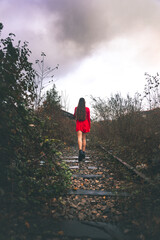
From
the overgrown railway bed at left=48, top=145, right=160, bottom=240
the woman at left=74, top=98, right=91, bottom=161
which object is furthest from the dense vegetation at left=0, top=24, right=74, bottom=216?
the woman at left=74, top=98, right=91, bottom=161

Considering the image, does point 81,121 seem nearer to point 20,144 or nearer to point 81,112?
point 81,112

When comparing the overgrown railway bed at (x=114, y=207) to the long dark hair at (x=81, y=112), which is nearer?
the overgrown railway bed at (x=114, y=207)

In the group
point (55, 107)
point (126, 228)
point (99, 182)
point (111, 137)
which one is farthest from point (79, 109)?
point (126, 228)

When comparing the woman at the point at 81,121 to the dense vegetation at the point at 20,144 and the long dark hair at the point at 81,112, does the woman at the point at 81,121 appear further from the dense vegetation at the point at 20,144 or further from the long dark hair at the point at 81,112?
the dense vegetation at the point at 20,144

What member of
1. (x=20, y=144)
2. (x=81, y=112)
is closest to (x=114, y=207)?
(x=20, y=144)

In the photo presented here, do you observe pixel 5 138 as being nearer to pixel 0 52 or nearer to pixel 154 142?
pixel 0 52

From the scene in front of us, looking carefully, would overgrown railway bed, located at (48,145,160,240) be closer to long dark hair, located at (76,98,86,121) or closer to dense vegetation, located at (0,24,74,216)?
dense vegetation, located at (0,24,74,216)

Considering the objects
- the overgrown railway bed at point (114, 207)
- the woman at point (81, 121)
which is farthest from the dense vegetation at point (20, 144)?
the woman at point (81, 121)

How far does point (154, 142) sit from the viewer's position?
128 inches

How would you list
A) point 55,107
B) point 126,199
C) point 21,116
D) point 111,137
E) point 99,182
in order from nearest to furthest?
point 21,116
point 126,199
point 99,182
point 111,137
point 55,107

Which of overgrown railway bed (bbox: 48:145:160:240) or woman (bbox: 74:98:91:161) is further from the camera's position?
woman (bbox: 74:98:91:161)

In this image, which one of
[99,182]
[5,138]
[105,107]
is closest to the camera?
[5,138]

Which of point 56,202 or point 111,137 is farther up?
point 111,137

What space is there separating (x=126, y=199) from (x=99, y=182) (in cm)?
121
